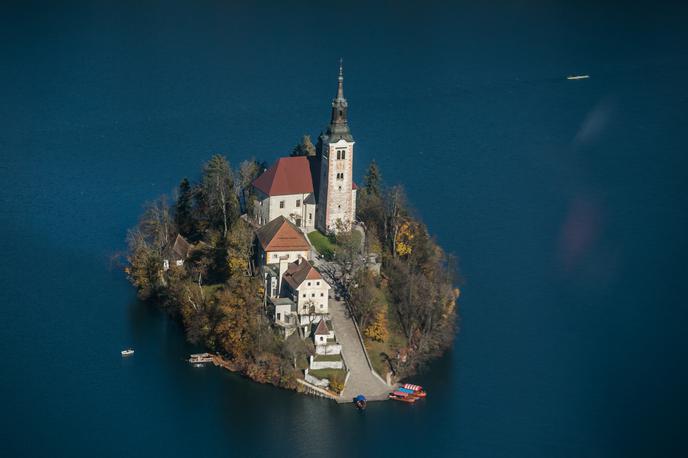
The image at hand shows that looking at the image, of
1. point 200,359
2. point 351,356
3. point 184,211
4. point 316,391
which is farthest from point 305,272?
point 184,211

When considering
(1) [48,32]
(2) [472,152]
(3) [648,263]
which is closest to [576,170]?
(2) [472,152]

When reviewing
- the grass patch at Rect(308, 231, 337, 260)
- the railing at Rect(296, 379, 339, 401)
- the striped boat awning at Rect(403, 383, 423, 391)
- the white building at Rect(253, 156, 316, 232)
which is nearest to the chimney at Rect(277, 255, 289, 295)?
the grass patch at Rect(308, 231, 337, 260)

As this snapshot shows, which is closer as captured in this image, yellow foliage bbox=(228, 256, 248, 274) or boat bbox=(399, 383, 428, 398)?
boat bbox=(399, 383, 428, 398)

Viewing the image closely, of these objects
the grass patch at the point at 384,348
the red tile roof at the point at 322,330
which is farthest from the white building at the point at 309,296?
the grass patch at the point at 384,348

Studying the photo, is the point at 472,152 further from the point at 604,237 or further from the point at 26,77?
the point at 26,77

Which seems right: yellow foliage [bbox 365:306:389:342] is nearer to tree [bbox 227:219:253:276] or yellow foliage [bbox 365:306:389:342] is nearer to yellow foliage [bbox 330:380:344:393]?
Result: yellow foliage [bbox 330:380:344:393]

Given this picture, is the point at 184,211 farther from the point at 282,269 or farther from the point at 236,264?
the point at 282,269
